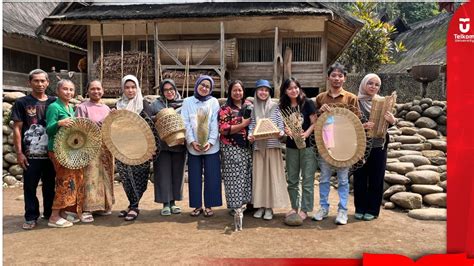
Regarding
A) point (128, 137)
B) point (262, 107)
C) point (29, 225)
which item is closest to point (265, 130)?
point (262, 107)

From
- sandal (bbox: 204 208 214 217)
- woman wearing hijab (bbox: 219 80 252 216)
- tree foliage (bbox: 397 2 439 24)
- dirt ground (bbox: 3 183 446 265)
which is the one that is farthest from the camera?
tree foliage (bbox: 397 2 439 24)

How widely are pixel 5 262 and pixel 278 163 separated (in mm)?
2656

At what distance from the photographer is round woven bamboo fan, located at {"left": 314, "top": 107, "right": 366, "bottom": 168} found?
3949 millimetres

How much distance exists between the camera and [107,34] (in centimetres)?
1186

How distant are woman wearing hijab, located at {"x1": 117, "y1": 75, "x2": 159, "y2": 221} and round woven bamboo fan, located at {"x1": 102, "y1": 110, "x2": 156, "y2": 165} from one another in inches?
5.1

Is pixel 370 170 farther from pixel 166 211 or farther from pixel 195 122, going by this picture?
pixel 166 211

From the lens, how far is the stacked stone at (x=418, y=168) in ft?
16.2

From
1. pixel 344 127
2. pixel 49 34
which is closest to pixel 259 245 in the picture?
pixel 344 127

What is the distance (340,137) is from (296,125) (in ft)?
1.50

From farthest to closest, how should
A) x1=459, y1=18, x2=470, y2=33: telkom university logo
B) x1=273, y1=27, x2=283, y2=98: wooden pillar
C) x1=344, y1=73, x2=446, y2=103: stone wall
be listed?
x1=344, y1=73, x2=446, y2=103: stone wall < x1=273, y1=27, x2=283, y2=98: wooden pillar < x1=459, y1=18, x2=470, y2=33: telkom university logo

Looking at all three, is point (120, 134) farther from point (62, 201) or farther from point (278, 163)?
point (278, 163)

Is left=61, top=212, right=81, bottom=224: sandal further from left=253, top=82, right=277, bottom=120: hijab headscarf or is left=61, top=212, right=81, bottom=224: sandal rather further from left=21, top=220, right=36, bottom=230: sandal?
left=253, top=82, right=277, bottom=120: hijab headscarf

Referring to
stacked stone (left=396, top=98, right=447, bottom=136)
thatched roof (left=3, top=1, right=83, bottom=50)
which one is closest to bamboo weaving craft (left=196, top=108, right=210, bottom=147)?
stacked stone (left=396, top=98, right=447, bottom=136)

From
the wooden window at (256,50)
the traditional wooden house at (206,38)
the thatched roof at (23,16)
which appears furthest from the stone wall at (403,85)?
the thatched roof at (23,16)
